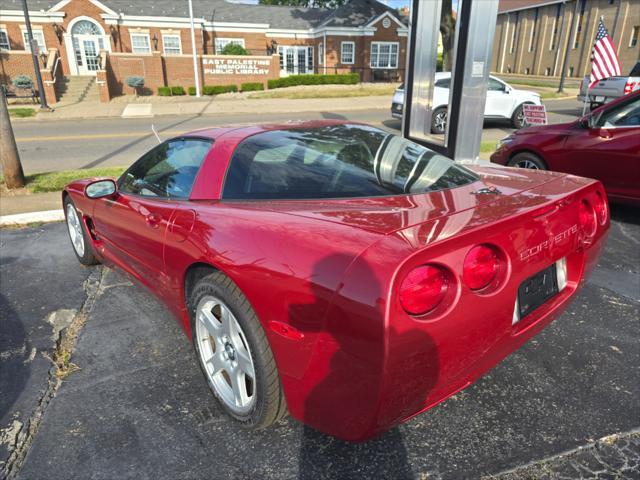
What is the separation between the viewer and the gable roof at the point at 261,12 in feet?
103

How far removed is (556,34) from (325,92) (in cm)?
3688

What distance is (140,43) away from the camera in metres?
31.3

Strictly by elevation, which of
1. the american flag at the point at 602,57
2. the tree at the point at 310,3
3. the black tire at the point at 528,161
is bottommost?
the black tire at the point at 528,161

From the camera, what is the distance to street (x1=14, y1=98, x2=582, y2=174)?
10586mm

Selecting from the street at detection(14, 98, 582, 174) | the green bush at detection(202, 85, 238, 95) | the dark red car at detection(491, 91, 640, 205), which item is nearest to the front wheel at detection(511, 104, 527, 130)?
the street at detection(14, 98, 582, 174)

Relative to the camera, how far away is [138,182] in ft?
11.1

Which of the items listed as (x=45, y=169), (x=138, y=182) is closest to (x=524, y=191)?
(x=138, y=182)

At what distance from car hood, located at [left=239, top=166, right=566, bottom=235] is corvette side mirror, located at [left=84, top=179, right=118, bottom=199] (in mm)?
1429

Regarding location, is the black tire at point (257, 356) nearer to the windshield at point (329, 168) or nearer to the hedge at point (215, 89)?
the windshield at point (329, 168)

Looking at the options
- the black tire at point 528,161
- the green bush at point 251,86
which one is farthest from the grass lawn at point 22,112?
the black tire at point 528,161

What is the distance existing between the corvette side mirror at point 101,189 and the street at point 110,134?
702 cm

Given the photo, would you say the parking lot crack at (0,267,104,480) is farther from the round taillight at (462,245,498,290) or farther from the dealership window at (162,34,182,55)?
the dealership window at (162,34,182,55)

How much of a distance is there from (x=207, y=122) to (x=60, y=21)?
18409mm

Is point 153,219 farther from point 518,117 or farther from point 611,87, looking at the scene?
point 611,87
